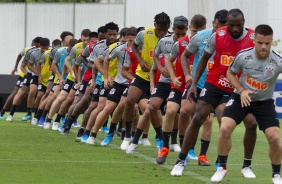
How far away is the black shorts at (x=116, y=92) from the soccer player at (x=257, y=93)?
6454 millimetres

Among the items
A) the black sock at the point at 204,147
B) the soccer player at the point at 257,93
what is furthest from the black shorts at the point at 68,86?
the soccer player at the point at 257,93

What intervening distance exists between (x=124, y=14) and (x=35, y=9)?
357 cm

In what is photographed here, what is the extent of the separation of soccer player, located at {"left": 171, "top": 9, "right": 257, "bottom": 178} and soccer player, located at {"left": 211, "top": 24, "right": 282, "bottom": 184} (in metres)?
0.71

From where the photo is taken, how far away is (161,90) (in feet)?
50.8

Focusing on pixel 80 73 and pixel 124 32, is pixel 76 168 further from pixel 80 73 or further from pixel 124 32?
pixel 80 73

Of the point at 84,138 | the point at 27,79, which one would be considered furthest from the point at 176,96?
the point at 27,79

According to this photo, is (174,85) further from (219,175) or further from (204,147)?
(219,175)

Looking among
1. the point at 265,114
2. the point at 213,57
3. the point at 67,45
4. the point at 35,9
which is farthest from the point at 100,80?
the point at 35,9

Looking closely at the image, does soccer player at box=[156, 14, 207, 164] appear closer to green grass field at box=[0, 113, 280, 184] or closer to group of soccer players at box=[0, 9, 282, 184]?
group of soccer players at box=[0, 9, 282, 184]

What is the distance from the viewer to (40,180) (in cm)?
1218

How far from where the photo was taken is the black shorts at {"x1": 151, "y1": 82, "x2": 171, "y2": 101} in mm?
15469

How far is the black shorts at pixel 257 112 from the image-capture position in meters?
11.9

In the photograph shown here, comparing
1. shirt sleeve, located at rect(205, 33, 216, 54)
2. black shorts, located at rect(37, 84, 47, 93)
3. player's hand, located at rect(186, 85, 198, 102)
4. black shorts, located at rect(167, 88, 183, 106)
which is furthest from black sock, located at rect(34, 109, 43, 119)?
shirt sleeve, located at rect(205, 33, 216, 54)

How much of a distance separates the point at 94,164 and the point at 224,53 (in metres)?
2.71
